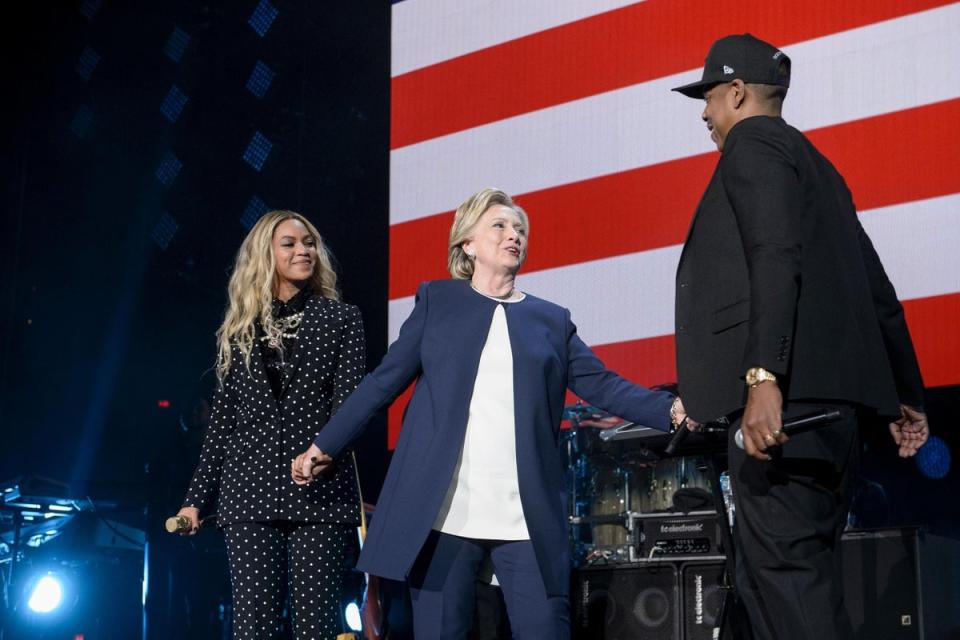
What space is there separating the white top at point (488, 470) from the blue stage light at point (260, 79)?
316 cm

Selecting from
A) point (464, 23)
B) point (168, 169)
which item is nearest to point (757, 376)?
point (464, 23)

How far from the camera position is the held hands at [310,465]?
95.4 inches

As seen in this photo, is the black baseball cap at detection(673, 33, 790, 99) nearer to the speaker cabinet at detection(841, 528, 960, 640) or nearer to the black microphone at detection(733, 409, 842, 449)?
the black microphone at detection(733, 409, 842, 449)

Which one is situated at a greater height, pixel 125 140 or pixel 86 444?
pixel 125 140

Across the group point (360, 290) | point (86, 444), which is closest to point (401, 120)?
point (360, 290)

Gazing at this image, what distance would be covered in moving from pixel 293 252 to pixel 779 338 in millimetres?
1491

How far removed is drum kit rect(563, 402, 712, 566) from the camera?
10.8ft

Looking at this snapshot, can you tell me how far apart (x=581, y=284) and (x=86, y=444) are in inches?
112

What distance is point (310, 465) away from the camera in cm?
242

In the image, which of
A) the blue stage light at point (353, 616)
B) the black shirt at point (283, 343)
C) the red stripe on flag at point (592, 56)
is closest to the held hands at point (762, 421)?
the black shirt at point (283, 343)

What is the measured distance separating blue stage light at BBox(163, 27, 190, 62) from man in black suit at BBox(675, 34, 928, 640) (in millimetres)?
3967

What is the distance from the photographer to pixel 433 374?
2.38 meters

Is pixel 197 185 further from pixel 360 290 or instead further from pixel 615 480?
pixel 615 480

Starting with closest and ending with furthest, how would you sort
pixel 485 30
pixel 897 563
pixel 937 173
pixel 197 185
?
pixel 897 563, pixel 937 173, pixel 485 30, pixel 197 185
